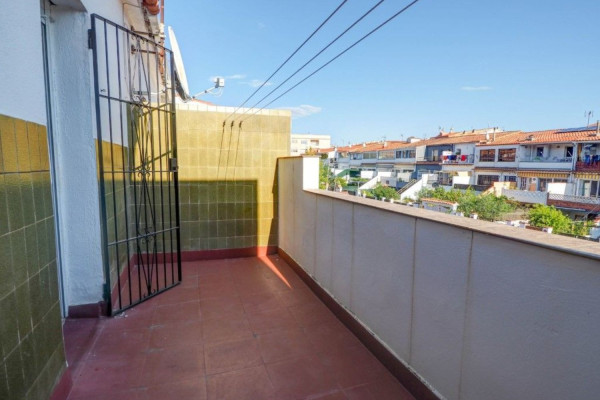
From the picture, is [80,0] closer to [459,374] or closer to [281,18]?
[459,374]

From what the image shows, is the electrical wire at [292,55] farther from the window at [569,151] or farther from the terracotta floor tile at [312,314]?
the window at [569,151]

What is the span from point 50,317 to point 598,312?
236 centimetres

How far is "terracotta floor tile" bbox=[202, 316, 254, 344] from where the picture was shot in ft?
8.46

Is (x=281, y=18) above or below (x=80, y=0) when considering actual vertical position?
above

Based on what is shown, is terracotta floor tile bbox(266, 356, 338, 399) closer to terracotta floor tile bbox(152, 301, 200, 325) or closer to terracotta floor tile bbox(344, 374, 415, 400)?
terracotta floor tile bbox(344, 374, 415, 400)

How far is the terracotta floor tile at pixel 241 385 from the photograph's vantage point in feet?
6.23

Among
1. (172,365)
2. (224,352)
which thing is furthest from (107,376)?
(224,352)

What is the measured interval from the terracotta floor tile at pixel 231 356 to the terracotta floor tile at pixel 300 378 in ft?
0.56

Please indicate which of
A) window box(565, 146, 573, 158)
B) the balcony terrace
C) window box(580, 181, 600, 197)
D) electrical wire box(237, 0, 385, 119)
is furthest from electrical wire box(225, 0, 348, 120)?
window box(565, 146, 573, 158)

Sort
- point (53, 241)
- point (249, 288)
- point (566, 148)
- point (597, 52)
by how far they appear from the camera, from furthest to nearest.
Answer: point (566, 148)
point (597, 52)
point (249, 288)
point (53, 241)

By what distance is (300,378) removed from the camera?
81.6 inches

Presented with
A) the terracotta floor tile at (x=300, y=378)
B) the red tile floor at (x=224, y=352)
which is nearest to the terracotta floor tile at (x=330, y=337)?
the red tile floor at (x=224, y=352)

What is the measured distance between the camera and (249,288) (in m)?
3.64

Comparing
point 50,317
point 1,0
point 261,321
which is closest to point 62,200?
point 50,317
